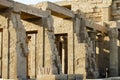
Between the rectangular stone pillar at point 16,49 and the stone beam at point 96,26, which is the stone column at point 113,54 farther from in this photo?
the rectangular stone pillar at point 16,49

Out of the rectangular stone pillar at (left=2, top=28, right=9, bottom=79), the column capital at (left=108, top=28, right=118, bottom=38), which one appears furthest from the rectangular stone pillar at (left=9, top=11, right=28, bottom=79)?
the column capital at (left=108, top=28, right=118, bottom=38)

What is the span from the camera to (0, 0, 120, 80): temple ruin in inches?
662

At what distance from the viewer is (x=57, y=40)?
2511cm

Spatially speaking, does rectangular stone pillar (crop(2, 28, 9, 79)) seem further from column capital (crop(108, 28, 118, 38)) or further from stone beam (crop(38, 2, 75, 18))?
column capital (crop(108, 28, 118, 38))

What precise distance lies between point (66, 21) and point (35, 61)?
11.8ft

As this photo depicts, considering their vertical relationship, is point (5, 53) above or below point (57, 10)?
below

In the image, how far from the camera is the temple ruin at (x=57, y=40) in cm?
1681

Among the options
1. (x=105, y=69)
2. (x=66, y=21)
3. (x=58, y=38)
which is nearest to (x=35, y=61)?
(x=66, y=21)

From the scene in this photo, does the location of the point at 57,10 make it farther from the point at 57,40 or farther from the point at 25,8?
the point at 57,40

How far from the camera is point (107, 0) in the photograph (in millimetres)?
28094

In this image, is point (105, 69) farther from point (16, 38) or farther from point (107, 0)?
point (16, 38)

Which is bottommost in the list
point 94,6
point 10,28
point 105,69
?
point 105,69

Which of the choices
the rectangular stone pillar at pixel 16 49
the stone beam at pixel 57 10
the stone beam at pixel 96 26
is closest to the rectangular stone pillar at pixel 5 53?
the rectangular stone pillar at pixel 16 49

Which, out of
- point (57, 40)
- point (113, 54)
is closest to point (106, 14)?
point (113, 54)
